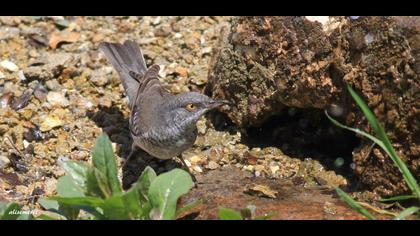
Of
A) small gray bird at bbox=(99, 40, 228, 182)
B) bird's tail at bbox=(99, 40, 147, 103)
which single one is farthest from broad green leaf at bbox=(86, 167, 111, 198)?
bird's tail at bbox=(99, 40, 147, 103)

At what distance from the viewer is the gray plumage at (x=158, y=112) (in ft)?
21.7

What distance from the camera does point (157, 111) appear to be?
7.03m

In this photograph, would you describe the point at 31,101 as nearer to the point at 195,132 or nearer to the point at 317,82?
the point at 195,132

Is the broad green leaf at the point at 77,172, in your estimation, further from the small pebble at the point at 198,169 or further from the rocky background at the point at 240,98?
the small pebble at the point at 198,169

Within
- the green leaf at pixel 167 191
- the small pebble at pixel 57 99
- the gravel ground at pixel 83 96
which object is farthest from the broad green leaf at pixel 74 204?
the small pebble at pixel 57 99

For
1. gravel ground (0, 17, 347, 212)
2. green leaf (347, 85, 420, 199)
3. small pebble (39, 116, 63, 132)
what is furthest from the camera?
small pebble (39, 116, 63, 132)

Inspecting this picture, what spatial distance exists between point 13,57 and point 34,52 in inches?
9.8

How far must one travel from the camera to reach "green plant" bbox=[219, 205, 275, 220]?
4527mm

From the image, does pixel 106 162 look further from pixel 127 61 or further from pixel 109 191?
pixel 127 61

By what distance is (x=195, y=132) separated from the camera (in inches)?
264

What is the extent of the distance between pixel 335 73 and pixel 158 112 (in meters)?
1.88

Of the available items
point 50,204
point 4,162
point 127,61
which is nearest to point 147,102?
point 127,61

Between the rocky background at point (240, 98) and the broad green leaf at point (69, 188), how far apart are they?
91 cm

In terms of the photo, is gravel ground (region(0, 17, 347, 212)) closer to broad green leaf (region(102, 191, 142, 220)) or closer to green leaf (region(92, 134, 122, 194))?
green leaf (region(92, 134, 122, 194))
